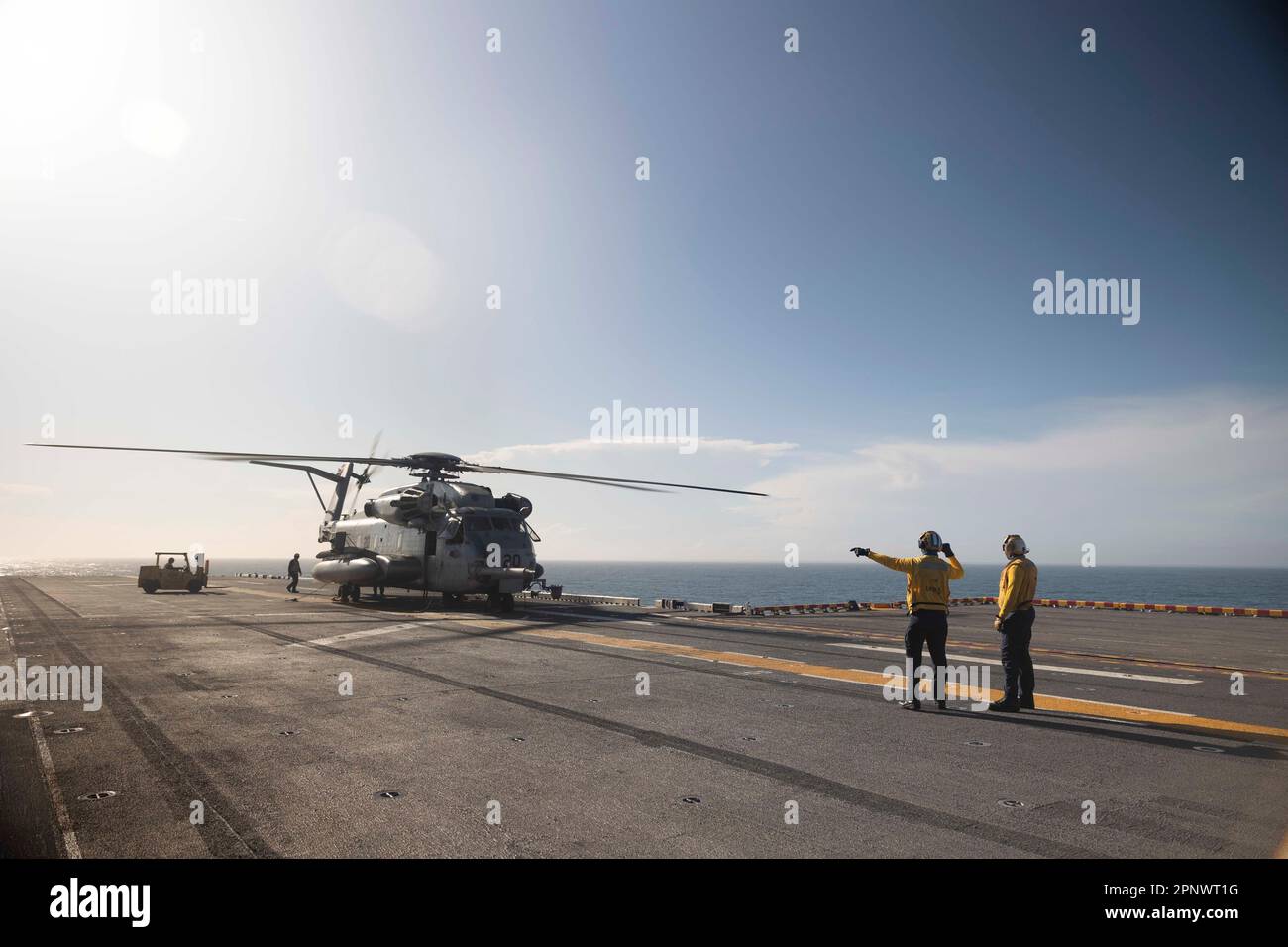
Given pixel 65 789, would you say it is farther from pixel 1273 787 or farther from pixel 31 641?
pixel 31 641

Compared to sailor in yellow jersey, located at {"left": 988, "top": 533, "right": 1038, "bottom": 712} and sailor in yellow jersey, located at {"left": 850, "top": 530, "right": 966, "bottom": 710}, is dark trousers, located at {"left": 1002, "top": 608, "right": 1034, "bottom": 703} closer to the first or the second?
sailor in yellow jersey, located at {"left": 988, "top": 533, "right": 1038, "bottom": 712}

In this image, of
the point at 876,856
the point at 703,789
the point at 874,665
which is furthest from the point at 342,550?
the point at 876,856

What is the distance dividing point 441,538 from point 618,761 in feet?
60.6

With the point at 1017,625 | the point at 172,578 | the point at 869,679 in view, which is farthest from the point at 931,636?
the point at 172,578

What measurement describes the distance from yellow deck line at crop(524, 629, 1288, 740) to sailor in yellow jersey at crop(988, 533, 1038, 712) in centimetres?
53

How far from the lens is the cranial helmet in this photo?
928 centimetres

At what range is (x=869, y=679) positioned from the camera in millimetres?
11586

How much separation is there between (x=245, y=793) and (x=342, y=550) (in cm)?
2302

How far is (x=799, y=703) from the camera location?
960cm

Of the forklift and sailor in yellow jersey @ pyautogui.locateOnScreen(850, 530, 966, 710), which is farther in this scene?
the forklift

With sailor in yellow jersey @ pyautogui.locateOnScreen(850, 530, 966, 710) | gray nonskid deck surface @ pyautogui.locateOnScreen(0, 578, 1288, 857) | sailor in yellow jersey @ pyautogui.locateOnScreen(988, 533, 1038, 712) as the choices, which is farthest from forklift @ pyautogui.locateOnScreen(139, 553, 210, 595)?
sailor in yellow jersey @ pyautogui.locateOnScreen(988, 533, 1038, 712)

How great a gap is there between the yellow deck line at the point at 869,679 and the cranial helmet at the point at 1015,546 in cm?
214

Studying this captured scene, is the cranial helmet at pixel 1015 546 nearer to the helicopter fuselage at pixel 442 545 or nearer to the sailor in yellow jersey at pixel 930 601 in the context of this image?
the sailor in yellow jersey at pixel 930 601

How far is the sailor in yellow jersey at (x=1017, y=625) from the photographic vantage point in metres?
9.03
